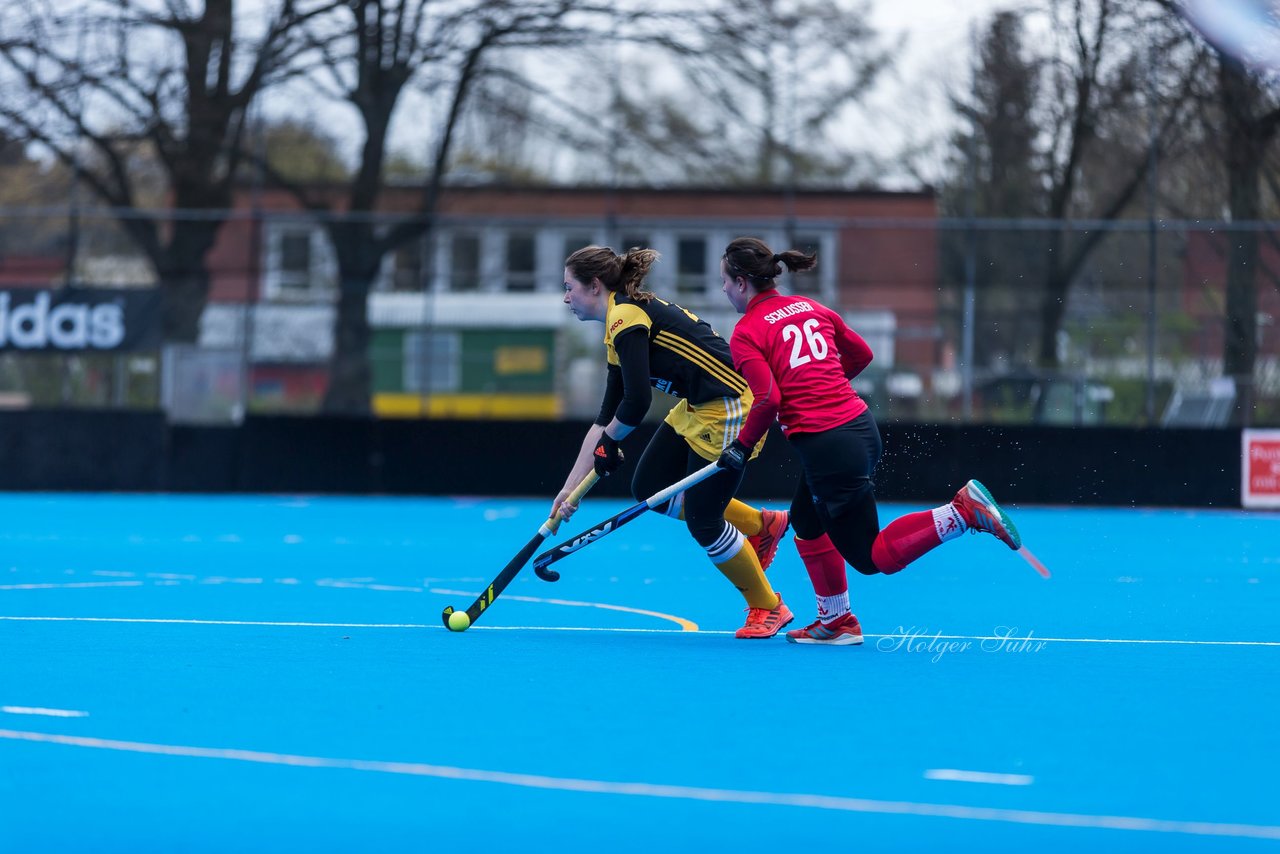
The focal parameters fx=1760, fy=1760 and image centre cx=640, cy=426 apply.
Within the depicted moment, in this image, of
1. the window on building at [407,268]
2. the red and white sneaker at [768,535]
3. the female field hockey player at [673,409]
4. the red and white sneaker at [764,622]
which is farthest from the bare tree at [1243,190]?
the female field hockey player at [673,409]

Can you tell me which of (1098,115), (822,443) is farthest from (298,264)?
(822,443)

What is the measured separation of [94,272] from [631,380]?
1454 cm

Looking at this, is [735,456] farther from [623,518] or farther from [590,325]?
[590,325]

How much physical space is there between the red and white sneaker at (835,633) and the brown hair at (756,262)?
4.43 ft

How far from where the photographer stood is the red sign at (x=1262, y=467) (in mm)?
16922

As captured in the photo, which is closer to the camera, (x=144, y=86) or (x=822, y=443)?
(x=822, y=443)

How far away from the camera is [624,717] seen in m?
5.23

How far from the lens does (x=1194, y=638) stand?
24.3ft

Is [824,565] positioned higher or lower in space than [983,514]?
lower

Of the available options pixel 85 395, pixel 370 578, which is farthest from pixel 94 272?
pixel 370 578

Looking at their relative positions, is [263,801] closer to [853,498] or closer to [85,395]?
[853,498]

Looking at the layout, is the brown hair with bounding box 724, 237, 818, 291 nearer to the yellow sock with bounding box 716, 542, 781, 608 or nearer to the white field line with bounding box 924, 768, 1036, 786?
the yellow sock with bounding box 716, 542, 781, 608

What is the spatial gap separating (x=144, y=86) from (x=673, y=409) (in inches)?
636

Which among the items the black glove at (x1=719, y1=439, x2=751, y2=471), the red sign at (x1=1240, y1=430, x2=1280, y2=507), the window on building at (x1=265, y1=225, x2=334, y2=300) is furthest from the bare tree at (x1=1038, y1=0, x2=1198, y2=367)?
the black glove at (x1=719, y1=439, x2=751, y2=471)
